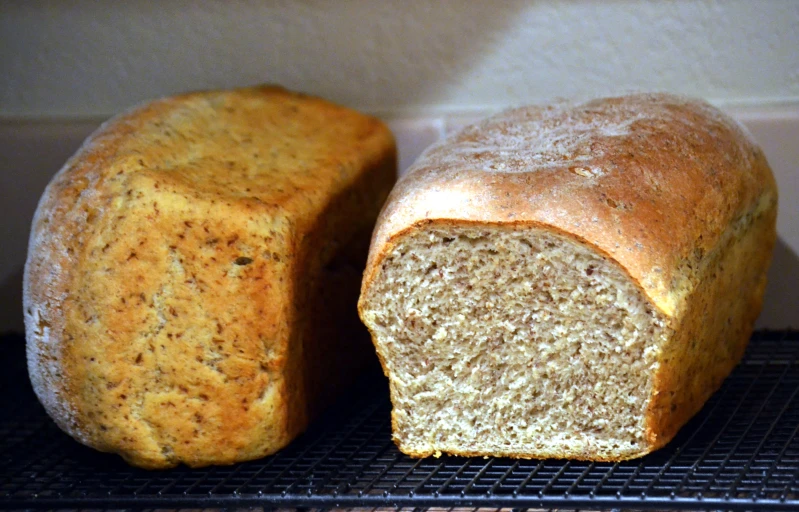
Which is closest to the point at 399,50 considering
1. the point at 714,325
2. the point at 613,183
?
the point at 613,183

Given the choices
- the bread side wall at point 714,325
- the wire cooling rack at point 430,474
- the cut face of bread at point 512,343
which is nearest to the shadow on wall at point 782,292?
the bread side wall at point 714,325

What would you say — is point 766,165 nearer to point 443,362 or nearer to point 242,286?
point 443,362

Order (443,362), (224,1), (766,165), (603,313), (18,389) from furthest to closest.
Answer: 1. (224,1)
2. (18,389)
3. (766,165)
4. (443,362)
5. (603,313)

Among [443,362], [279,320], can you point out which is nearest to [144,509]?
[279,320]

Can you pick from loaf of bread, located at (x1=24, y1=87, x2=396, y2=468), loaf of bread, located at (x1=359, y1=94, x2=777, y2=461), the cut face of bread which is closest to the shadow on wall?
loaf of bread, located at (x1=359, y1=94, x2=777, y2=461)

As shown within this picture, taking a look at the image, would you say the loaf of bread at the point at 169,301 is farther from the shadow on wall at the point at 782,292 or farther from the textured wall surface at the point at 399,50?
the shadow on wall at the point at 782,292

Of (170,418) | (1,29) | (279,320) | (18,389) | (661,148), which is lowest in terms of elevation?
(18,389)

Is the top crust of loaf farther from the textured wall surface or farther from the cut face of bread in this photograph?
the textured wall surface
